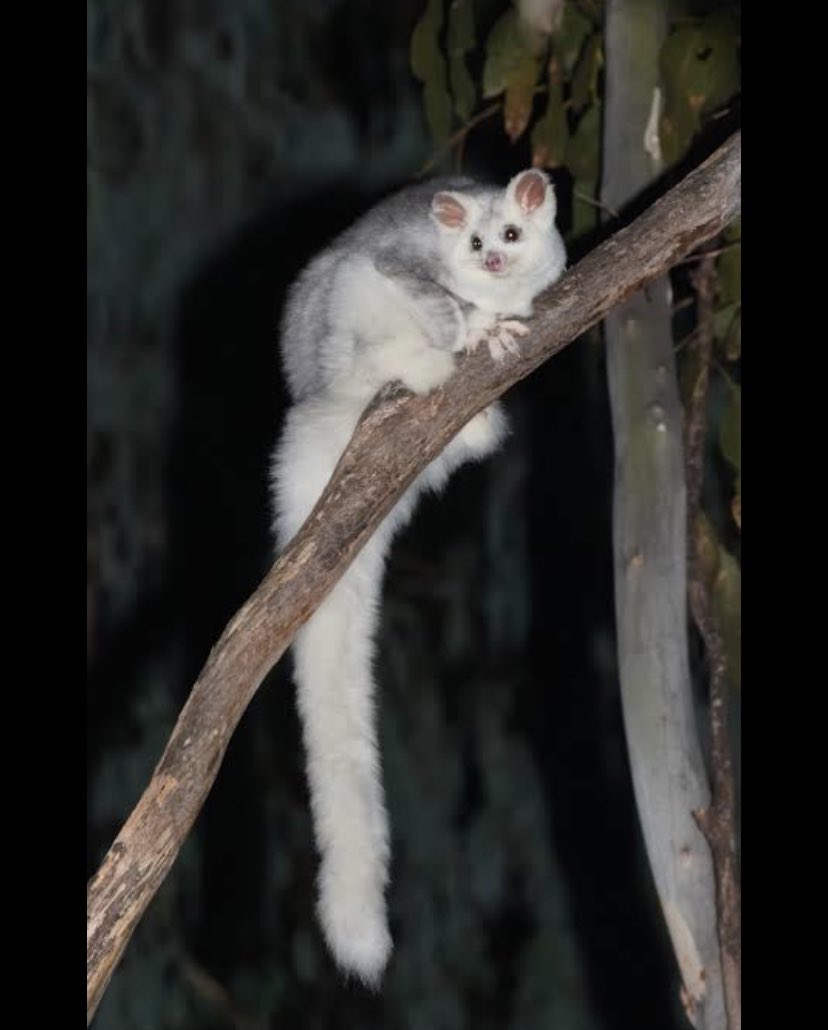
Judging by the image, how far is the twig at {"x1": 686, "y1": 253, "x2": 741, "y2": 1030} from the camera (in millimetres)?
2188

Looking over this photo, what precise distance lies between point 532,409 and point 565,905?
4.03 ft

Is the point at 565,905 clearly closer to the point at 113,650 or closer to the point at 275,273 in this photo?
the point at 113,650

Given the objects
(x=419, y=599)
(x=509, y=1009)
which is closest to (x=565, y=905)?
(x=509, y=1009)

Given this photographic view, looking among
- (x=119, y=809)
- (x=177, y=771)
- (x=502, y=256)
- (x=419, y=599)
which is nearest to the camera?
(x=177, y=771)

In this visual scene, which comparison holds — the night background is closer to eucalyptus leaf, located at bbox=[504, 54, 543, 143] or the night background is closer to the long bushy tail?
eucalyptus leaf, located at bbox=[504, 54, 543, 143]

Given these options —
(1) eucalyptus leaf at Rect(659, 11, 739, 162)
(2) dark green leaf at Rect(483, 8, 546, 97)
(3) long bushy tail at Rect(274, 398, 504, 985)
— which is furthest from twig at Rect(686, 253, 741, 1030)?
(2) dark green leaf at Rect(483, 8, 546, 97)

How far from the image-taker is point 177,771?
177cm

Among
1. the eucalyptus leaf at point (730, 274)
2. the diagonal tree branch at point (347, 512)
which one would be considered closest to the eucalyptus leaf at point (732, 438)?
the eucalyptus leaf at point (730, 274)

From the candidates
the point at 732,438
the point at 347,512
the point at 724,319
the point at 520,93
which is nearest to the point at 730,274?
the point at 724,319

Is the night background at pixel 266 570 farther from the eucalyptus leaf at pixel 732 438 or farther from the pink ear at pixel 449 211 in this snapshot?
the pink ear at pixel 449 211

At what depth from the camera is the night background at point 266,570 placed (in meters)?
3.72

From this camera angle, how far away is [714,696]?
2410mm

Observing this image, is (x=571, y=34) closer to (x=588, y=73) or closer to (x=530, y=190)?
(x=588, y=73)

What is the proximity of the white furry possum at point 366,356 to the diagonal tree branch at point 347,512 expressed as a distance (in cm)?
5
